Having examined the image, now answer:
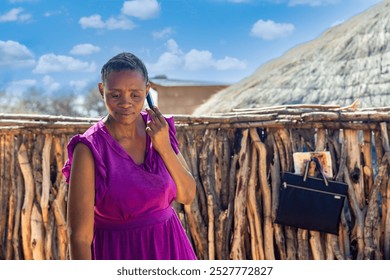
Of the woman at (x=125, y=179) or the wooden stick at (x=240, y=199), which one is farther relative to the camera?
the wooden stick at (x=240, y=199)

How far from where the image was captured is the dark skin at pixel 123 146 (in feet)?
4.61

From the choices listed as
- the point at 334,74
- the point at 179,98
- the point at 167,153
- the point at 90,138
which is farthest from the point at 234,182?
the point at 179,98

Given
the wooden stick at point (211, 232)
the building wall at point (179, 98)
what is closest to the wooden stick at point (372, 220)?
the wooden stick at point (211, 232)

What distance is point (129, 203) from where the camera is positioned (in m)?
1.45

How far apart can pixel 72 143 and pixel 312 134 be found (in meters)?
2.11

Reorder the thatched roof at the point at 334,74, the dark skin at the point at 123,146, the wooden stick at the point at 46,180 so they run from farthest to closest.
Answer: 1. the thatched roof at the point at 334,74
2. the wooden stick at the point at 46,180
3. the dark skin at the point at 123,146

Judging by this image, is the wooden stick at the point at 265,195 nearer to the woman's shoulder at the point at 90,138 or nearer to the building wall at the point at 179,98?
the woman's shoulder at the point at 90,138

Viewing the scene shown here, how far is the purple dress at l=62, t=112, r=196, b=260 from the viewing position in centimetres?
143

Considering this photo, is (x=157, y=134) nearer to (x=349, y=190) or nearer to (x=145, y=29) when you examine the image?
(x=349, y=190)

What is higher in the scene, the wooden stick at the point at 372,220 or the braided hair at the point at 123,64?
the braided hair at the point at 123,64

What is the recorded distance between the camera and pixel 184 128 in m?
3.29

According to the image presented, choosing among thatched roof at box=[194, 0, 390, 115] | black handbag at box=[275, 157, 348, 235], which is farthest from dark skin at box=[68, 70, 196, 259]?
thatched roof at box=[194, 0, 390, 115]

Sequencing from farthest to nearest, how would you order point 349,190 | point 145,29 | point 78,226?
point 145,29 < point 349,190 < point 78,226
